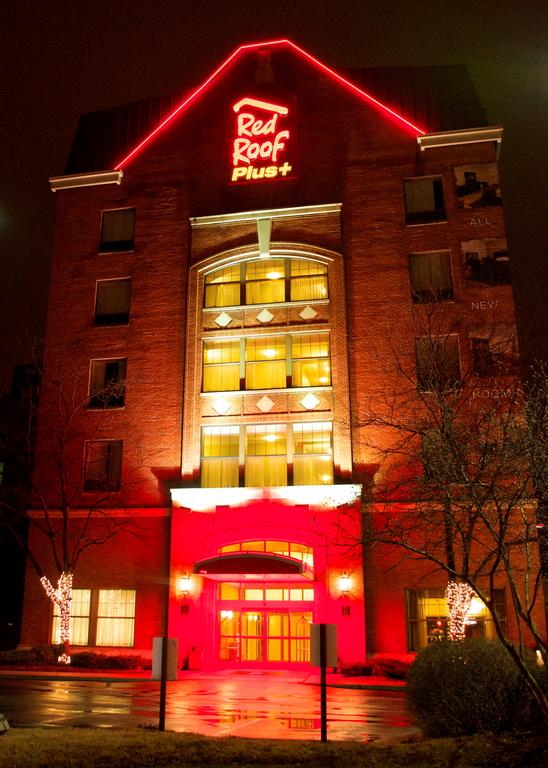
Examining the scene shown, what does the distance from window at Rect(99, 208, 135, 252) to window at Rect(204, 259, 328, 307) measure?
4.95 metres

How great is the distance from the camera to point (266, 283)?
109 feet

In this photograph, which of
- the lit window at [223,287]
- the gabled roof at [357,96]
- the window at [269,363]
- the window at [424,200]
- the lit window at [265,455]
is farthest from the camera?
the gabled roof at [357,96]

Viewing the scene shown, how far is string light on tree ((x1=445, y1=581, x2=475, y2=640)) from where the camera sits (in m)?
26.2

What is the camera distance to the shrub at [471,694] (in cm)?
1220

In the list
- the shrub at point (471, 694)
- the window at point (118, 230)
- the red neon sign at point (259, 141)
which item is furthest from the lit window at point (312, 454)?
the shrub at point (471, 694)

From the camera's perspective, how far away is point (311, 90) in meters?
36.1

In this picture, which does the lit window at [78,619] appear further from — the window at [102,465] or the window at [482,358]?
the window at [482,358]

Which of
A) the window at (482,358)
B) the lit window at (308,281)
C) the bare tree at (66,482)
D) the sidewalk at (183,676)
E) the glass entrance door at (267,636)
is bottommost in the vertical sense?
the sidewalk at (183,676)

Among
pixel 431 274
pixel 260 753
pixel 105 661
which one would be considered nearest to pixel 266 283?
pixel 431 274

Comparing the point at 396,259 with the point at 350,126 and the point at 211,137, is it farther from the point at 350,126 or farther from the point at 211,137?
the point at 211,137

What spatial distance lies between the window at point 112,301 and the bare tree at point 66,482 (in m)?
2.96

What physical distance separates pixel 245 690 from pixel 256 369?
45.1 ft

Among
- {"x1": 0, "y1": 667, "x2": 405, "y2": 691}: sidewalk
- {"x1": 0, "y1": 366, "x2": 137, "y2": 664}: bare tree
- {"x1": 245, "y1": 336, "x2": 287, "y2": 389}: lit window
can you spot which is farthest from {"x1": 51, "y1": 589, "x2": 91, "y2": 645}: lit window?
{"x1": 245, "y1": 336, "x2": 287, "y2": 389}: lit window

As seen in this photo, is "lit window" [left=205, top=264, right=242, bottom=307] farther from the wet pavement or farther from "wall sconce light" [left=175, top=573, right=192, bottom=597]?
the wet pavement
